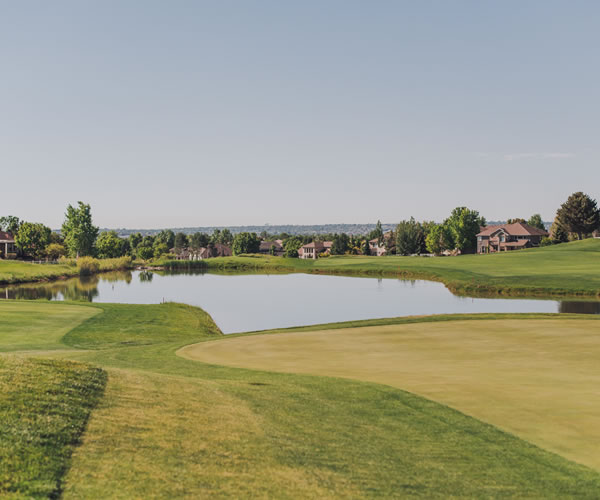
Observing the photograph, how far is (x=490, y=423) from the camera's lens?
36.8 ft

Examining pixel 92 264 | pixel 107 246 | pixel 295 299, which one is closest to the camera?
pixel 295 299

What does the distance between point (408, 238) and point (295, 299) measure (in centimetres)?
10193

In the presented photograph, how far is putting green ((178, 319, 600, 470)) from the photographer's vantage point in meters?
11.3

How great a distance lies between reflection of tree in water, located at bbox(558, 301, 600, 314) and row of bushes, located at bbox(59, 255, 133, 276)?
8747cm

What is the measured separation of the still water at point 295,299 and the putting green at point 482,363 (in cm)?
1786

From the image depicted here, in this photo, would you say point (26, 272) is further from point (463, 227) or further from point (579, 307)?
point (463, 227)

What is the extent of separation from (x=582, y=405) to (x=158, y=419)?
29.1 ft

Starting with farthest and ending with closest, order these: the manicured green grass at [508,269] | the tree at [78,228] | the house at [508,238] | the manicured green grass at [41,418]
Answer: the house at [508,238] → the tree at [78,228] → the manicured green grass at [508,269] → the manicured green grass at [41,418]

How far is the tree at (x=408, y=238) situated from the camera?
158625 mm

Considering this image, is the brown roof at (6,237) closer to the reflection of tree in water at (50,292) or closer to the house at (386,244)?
the reflection of tree in water at (50,292)

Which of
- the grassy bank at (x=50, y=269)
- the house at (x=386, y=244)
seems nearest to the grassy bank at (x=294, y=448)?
the grassy bank at (x=50, y=269)

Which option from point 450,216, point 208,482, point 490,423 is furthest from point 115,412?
point 450,216

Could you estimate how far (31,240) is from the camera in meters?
135

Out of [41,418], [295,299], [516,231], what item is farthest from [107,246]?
[41,418]
